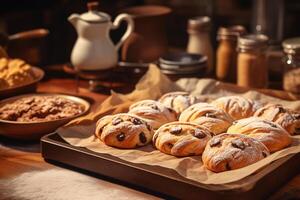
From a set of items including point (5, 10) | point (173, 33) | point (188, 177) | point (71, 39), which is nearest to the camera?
point (188, 177)

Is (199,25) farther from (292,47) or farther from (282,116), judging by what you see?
(282,116)

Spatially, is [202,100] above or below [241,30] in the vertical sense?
below

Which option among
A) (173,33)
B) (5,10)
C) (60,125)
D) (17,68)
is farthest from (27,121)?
(173,33)

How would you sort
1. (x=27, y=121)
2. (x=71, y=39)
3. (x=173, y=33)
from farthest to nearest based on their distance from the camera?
1. (x=173, y=33)
2. (x=71, y=39)
3. (x=27, y=121)

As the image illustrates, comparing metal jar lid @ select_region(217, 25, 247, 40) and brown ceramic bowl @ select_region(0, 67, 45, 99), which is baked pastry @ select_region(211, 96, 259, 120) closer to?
metal jar lid @ select_region(217, 25, 247, 40)

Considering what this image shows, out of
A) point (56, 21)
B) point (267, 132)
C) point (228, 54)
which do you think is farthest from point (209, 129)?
point (56, 21)

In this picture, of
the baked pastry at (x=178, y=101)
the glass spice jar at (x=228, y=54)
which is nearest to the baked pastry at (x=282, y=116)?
the baked pastry at (x=178, y=101)

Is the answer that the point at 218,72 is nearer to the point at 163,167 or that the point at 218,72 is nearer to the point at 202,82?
the point at 202,82

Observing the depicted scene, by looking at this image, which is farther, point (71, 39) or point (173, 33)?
point (173, 33)
